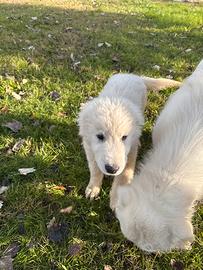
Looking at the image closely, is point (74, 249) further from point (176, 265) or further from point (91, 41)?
point (91, 41)

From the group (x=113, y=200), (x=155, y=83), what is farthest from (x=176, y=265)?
(x=155, y=83)

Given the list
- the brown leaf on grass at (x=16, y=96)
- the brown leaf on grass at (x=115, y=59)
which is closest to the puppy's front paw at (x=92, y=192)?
the brown leaf on grass at (x=16, y=96)

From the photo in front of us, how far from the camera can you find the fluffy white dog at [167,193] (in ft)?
9.32

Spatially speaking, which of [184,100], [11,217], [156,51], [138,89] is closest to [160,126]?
[184,100]

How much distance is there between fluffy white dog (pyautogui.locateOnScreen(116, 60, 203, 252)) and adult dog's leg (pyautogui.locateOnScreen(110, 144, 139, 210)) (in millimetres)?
749

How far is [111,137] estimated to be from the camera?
3.84 metres

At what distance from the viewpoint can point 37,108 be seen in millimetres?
5496

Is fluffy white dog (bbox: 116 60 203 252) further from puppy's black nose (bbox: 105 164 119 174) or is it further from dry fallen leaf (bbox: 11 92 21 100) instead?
dry fallen leaf (bbox: 11 92 21 100)

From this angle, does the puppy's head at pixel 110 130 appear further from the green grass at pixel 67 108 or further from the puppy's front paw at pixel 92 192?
the green grass at pixel 67 108

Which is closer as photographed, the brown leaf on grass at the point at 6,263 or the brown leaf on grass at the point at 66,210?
the brown leaf on grass at the point at 6,263

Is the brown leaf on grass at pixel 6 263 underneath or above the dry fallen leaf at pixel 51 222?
underneath

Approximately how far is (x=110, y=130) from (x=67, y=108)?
187cm

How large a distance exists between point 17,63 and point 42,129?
82.6 inches

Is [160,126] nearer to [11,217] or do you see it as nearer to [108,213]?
[108,213]
